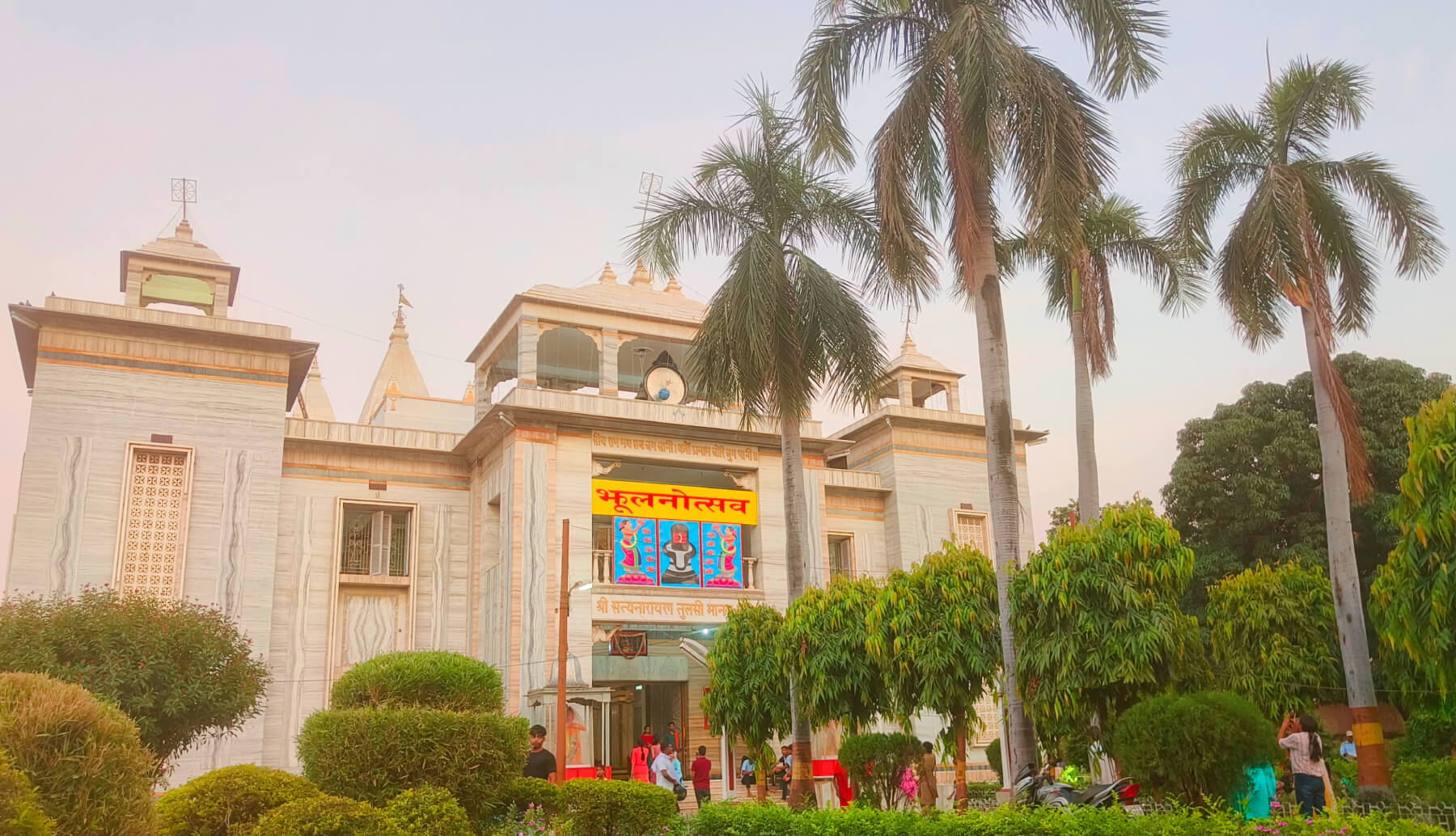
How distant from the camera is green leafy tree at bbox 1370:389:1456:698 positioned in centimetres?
1273

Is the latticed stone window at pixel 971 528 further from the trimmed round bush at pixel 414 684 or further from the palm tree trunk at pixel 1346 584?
the trimmed round bush at pixel 414 684

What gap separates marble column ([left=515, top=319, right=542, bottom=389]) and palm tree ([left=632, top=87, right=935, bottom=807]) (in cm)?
882

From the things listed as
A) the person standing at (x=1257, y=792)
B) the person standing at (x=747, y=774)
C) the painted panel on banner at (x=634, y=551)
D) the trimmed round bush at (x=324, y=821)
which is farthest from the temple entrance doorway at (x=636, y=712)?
the trimmed round bush at (x=324, y=821)

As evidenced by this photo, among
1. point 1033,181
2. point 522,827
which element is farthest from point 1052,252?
point 522,827

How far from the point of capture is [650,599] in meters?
26.2

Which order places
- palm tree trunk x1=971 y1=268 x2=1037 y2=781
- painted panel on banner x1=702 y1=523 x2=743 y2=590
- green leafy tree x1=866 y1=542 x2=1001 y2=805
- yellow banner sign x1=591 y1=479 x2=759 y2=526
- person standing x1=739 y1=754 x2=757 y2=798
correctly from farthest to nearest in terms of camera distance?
painted panel on banner x1=702 y1=523 x2=743 y2=590
yellow banner sign x1=591 y1=479 x2=759 y2=526
person standing x1=739 y1=754 x2=757 y2=798
green leafy tree x1=866 y1=542 x2=1001 y2=805
palm tree trunk x1=971 y1=268 x2=1037 y2=781

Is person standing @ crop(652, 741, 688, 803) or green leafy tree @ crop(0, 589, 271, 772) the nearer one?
green leafy tree @ crop(0, 589, 271, 772)

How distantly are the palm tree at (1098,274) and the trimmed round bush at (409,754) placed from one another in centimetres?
1198

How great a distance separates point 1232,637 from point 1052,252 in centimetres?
798

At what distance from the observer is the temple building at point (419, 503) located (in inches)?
941

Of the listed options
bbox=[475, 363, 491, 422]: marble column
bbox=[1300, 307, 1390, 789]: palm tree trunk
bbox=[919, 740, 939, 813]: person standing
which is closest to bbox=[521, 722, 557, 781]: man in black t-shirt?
bbox=[919, 740, 939, 813]: person standing

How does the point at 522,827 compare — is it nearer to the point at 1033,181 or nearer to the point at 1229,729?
the point at 1229,729

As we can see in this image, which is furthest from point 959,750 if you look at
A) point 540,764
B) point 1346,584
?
point 540,764

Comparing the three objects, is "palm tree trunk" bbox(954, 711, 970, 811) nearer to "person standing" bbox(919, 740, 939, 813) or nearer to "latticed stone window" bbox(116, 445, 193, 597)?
"person standing" bbox(919, 740, 939, 813)
